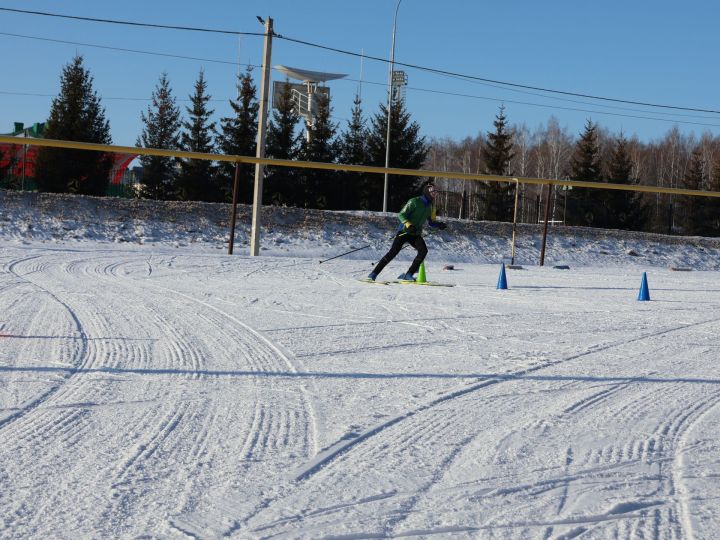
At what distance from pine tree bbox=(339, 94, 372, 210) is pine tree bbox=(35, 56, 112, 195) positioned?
10242 mm

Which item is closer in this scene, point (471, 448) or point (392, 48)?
point (471, 448)

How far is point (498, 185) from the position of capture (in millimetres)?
Answer: 44031

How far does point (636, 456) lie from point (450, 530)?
1.35 m

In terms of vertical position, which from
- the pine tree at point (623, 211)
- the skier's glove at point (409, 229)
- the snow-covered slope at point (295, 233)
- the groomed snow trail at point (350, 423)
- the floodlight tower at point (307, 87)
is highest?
the floodlight tower at point (307, 87)

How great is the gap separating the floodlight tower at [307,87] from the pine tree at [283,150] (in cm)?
350

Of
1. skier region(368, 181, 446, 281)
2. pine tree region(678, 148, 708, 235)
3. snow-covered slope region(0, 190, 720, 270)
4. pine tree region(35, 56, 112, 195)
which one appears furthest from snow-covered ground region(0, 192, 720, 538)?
pine tree region(678, 148, 708, 235)

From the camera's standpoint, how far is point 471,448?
3.91 metres

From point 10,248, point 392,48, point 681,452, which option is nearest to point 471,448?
point 681,452

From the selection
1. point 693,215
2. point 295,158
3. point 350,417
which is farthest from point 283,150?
point 350,417

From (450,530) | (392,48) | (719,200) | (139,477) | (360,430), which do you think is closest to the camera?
(450,530)

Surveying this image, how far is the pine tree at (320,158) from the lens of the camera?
1465 inches

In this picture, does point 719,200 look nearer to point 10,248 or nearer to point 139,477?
point 10,248

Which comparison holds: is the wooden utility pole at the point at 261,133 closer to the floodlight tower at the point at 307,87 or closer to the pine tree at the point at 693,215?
the floodlight tower at the point at 307,87

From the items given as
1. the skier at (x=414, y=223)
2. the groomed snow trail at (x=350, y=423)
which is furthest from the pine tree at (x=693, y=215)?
the groomed snow trail at (x=350, y=423)
